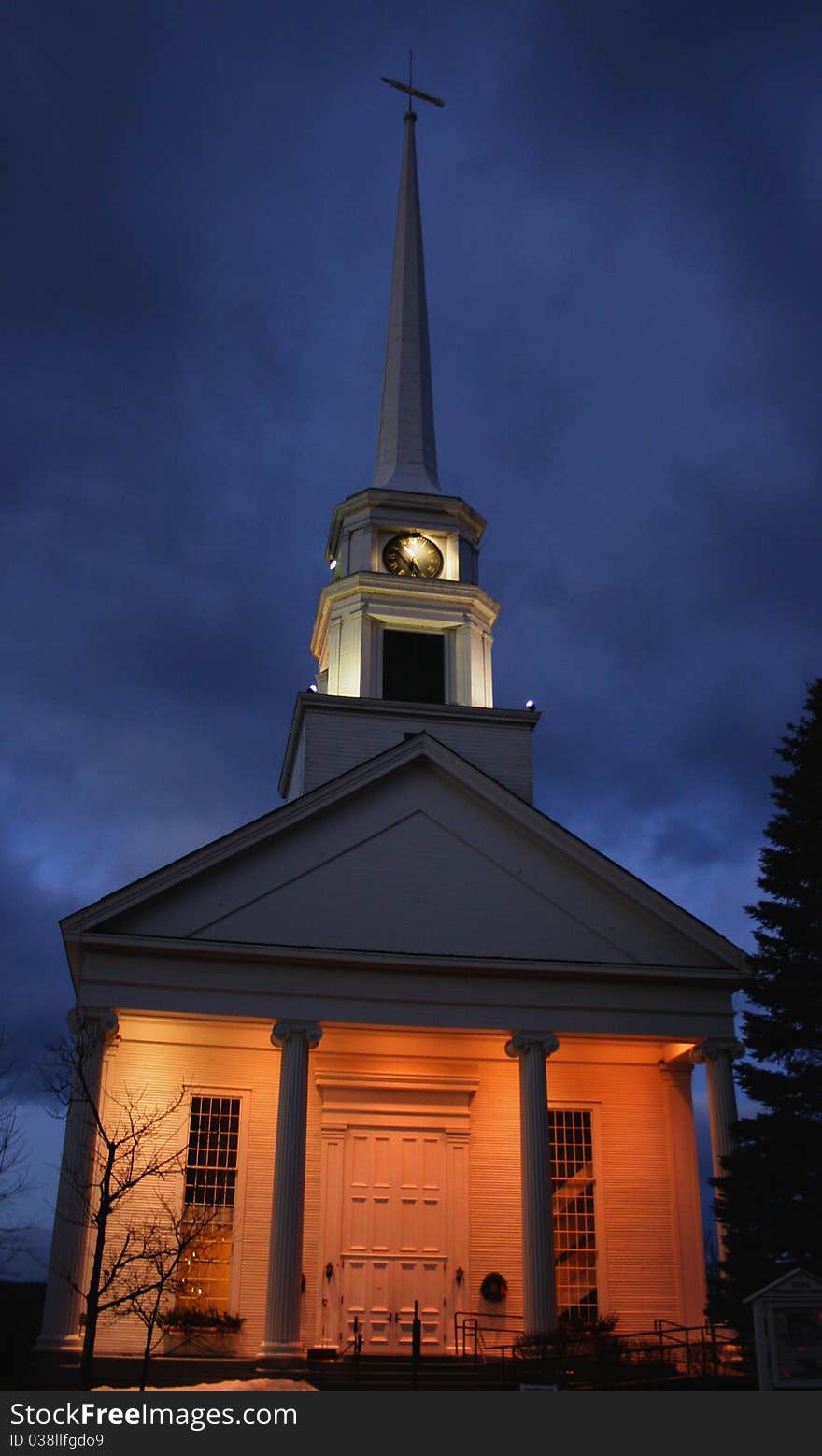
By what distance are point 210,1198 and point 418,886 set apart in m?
6.48

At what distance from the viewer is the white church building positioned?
2305 cm

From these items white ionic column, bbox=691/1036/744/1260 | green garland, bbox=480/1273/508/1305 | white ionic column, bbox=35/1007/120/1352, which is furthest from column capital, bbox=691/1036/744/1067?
white ionic column, bbox=35/1007/120/1352

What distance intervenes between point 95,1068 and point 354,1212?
556 centimetres

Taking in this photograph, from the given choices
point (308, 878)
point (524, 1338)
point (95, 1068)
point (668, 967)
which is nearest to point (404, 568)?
point (308, 878)

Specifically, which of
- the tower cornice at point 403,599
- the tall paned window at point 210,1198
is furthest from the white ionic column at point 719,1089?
the tower cornice at point 403,599

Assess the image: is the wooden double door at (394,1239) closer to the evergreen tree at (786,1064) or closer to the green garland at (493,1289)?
the green garland at (493,1289)

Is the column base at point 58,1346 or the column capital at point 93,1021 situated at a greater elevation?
the column capital at point 93,1021

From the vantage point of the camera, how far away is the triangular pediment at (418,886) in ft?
77.9

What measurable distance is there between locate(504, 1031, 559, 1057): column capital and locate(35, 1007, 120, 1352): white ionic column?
265 inches

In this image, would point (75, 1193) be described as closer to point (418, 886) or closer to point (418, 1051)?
point (418, 1051)

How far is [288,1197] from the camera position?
21750 mm

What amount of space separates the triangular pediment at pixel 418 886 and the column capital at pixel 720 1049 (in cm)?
132

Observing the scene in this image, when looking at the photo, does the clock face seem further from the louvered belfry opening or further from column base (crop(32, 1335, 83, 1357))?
column base (crop(32, 1335, 83, 1357))

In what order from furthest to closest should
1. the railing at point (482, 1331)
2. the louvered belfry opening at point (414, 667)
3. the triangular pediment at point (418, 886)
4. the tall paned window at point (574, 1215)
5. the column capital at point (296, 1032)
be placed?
the louvered belfry opening at point (414, 667) → the tall paned window at point (574, 1215) → the triangular pediment at point (418, 886) → the railing at point (482, 1331) → the column capital at point (296, 1032)
